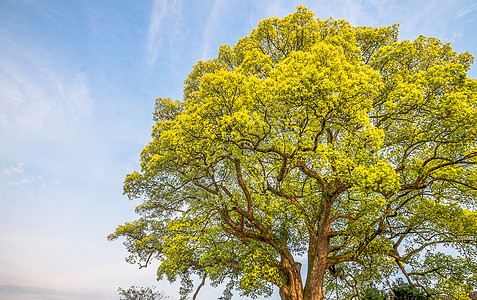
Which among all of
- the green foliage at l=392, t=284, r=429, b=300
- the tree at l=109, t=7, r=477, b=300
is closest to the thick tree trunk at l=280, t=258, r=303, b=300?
the tree at l=109, t=7, r=477, b=300

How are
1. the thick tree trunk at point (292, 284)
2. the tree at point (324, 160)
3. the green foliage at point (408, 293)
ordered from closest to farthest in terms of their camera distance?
1. the tree at point (324, 160)
2. the thick tree trunk at point (292, 284)
3. the green foliage at point (408, 293)

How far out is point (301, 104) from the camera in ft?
36.5

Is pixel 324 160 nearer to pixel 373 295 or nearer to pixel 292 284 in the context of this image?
pixel 292 284

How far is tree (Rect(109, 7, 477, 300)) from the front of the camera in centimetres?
1077

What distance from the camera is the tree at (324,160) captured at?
10.8 m

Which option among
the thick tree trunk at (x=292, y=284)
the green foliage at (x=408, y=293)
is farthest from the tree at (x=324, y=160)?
the green foliage at (x=408, y=293)

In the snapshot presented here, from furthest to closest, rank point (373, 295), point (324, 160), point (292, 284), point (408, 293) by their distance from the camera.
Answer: point (373, 295)
point (408, 293)
point (292, 284)
point (324, 160)

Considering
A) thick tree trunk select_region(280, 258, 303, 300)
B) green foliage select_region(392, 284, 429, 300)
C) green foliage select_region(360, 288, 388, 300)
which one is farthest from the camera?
green foliage select_region(360, 288, 388, 300)

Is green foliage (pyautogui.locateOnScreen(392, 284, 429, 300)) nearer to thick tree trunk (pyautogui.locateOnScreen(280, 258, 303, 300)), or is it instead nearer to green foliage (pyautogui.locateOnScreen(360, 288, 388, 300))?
green foliage (pyautogui.locateOnScreen(360, 288, 388, 300))

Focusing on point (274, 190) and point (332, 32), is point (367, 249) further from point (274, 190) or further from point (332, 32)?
point (332, 32)

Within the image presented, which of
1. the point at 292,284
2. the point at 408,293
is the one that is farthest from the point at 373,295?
the point at 292,284

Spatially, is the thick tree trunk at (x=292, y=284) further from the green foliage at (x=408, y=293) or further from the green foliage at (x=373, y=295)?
the green foliage at (x=408, y=293)

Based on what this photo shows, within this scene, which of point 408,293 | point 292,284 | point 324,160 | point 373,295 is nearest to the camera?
point 324,160

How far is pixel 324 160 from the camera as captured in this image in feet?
36.2
